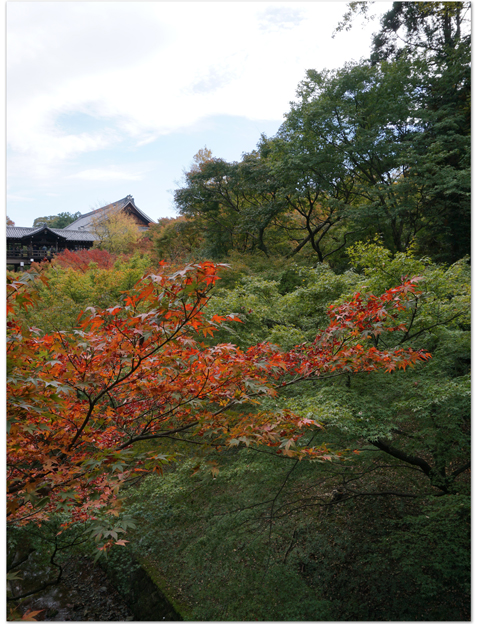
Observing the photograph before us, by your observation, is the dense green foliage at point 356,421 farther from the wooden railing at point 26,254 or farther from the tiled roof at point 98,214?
the tiled roof at point 98,214

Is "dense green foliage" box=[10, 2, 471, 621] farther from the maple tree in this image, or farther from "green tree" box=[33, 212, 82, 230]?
"green tree" box=[33, 212, 82, 230]

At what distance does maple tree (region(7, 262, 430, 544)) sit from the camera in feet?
6.52

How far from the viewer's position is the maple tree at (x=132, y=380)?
199 centimetres

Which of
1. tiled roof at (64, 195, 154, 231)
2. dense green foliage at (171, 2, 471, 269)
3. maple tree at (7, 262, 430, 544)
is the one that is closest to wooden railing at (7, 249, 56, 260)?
tiled roof at (64, 195, 154, 231)

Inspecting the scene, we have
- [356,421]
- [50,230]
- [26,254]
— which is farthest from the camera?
[50,230]

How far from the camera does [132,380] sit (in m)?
2.60

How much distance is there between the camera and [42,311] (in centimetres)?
960

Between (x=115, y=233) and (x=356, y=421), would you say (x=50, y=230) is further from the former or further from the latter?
(x=356, y=421)

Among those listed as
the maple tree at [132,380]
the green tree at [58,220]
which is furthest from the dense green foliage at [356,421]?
the green tree at [58,220]

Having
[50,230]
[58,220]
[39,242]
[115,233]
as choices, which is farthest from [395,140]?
[58,220]

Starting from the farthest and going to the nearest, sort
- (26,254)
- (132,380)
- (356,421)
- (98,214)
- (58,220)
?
(58,220) → (98,214) → (26,254) → (356,421) → (132,380)

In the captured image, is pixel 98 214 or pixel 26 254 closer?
pixel 26 254
